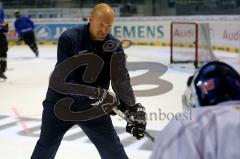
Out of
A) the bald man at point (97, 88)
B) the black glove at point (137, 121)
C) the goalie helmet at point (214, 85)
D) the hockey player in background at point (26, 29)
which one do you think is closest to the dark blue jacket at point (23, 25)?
the hockey player in background at point (26, 29)

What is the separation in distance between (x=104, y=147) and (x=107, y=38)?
0.68 meters

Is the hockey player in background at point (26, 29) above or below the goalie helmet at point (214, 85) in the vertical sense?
below

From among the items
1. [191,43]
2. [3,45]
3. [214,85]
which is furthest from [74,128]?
[191,43]

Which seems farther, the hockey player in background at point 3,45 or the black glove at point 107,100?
the hockey player in background at point 3,45

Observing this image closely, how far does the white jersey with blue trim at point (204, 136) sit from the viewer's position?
1081mm

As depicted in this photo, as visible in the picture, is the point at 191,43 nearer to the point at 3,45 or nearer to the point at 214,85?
the point at 3,45

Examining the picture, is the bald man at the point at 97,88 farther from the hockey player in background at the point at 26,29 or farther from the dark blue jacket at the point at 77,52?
the hockey player in background at the point at 26,29

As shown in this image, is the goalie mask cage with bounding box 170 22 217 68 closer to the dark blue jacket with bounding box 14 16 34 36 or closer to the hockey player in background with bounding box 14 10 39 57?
the hockey player in background with bounding box 14 10 39 57

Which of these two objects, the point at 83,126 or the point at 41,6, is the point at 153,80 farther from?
the point at 41,6

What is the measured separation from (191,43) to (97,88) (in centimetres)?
960

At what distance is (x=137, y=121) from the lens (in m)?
2.77

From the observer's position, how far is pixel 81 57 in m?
2.91

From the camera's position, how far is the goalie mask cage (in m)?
11.7

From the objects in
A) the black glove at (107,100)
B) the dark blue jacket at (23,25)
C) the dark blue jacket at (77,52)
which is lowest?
the dark blue jacket at (23,25)
